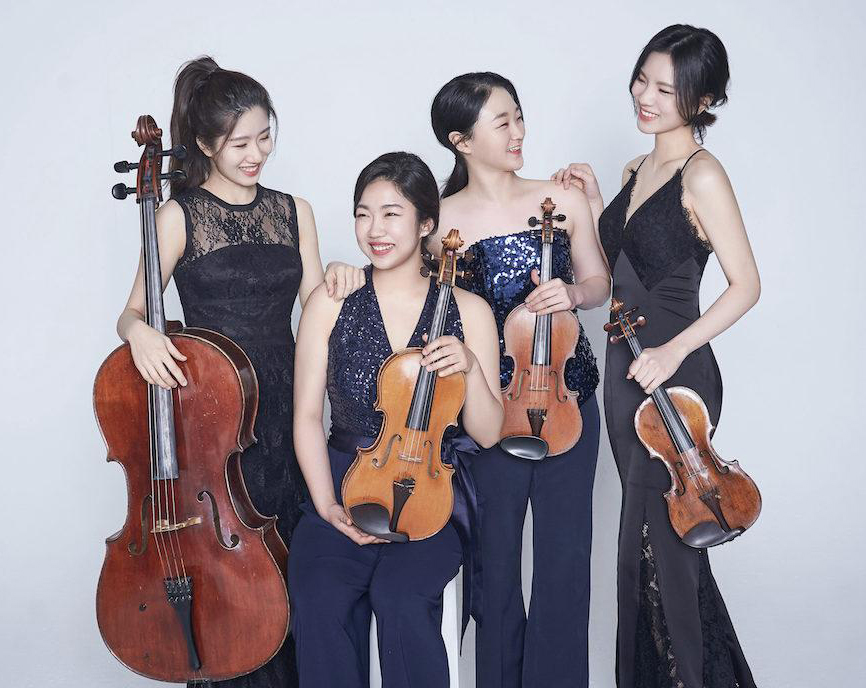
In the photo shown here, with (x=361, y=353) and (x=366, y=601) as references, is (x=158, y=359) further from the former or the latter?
(x=366, y=601)

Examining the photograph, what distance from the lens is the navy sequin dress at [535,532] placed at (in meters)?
2.50

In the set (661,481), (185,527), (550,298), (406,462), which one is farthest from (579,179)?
(185,527)

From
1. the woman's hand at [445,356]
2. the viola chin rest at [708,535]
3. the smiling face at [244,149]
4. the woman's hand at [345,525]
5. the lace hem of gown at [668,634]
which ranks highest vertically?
the smiling face at [244,149]

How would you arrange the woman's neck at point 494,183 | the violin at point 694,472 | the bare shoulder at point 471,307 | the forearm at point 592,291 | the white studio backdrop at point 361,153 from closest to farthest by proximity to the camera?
the violin at point 694,472, the bare shoulder at point 471,307, the forearm at point 592,291, the woman's neck at point 494,183, the white studio backdrop at point 361,153

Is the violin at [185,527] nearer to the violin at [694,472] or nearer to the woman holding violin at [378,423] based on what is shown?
the woman holding violin at [378,423]

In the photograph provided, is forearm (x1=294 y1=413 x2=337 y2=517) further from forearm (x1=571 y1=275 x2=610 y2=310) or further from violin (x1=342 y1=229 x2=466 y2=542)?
forearm (x1=571 y1=275 x2=610 y2=310)

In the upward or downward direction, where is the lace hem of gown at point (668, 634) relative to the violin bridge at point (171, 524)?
downward

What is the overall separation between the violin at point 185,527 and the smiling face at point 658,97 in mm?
1112

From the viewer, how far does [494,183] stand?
8.59ft

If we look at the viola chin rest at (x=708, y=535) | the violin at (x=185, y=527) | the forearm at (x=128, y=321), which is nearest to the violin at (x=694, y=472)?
the viola chin rest at (x=708, y=535)
